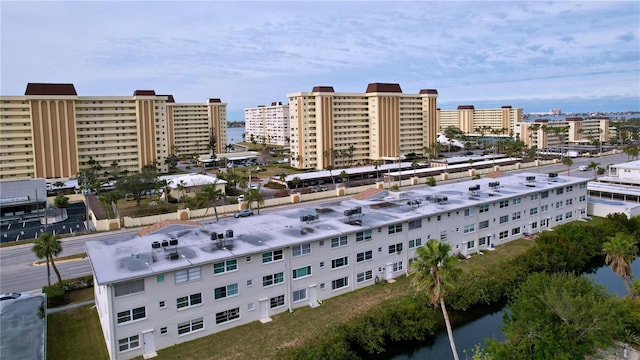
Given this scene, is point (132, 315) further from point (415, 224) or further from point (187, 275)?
point (415, 224)

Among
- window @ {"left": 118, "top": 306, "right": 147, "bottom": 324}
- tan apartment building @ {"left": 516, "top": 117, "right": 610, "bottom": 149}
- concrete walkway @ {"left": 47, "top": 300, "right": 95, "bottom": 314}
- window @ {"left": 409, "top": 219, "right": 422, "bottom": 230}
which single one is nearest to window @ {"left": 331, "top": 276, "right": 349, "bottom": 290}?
window @ {"left": 409, "top": 219, "right": 422, "bottom": 230}

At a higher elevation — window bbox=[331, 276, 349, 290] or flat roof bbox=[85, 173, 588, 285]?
flat roof bbox=[85, 173, 588, 285]

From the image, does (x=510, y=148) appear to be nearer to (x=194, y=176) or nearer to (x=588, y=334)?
(x=194, y=176)

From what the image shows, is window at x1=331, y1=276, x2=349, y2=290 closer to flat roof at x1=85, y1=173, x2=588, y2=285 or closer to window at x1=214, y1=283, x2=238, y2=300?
flat roof at x1=85, y1=173, x2=588, y2=285

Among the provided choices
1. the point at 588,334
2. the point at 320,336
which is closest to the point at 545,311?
the point at 588,334

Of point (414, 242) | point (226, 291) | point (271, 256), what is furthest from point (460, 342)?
point (226, 291)

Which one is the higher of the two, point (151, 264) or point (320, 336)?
point (151, 264)
